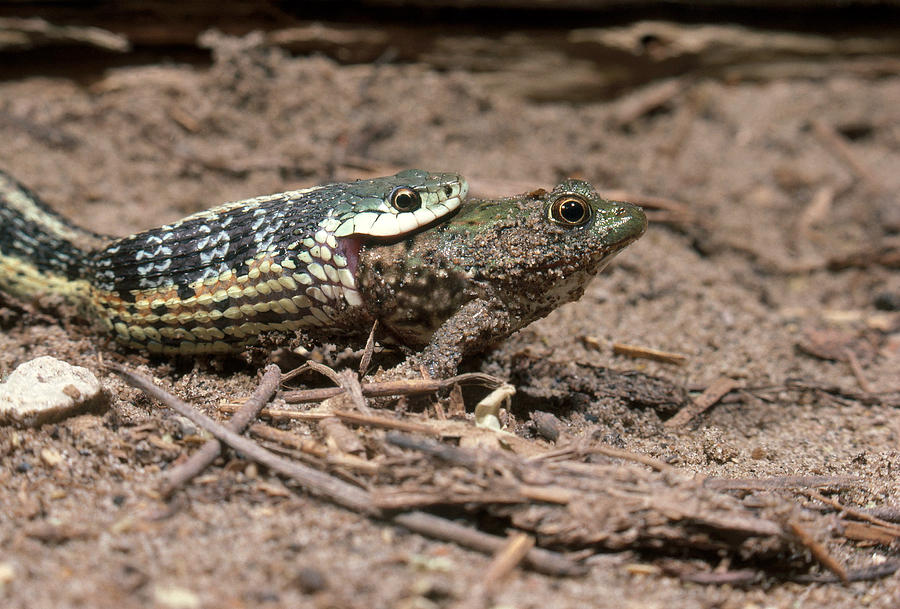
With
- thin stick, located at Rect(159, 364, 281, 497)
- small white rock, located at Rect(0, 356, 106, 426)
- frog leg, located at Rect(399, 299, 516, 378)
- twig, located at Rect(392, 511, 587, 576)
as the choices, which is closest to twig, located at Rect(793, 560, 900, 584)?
twig, located at Rect(392, 511, 587, 576)

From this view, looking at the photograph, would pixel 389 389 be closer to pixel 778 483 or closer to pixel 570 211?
pixel 570 211

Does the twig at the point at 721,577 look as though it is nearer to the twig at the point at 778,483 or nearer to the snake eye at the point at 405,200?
the twig at the point at 778,483

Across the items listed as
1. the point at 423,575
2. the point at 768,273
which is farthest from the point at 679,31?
the point at 423,575

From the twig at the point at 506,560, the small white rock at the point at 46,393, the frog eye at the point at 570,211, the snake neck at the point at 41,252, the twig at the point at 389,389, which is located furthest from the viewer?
the snake neck at the point at 41,252

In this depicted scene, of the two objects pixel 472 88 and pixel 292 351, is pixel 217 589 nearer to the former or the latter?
pixel 292 351

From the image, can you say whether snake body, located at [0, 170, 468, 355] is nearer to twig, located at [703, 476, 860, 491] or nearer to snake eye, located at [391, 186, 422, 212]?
snake eye, located at [391, 186, 422, 212]

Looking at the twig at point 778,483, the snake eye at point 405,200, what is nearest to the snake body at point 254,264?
the snake eye at point 405,200
